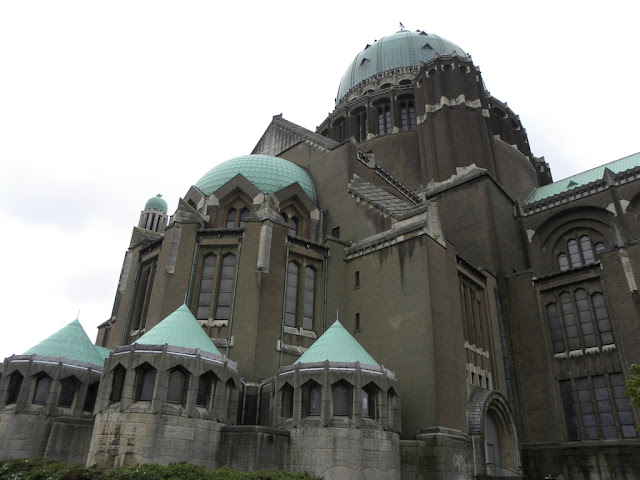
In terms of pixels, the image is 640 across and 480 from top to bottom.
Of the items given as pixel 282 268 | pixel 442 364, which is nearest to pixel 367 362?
pixel 442 364

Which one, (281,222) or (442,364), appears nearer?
(442,364)

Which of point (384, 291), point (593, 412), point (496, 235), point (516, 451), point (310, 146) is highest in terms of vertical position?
point (310, 146)

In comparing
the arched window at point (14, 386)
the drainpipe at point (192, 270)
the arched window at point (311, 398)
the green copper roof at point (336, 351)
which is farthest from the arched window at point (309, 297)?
the arched window at point (14, 386)

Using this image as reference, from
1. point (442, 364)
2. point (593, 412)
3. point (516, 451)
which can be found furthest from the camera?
point (593, 412)

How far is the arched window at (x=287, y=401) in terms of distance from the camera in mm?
19062

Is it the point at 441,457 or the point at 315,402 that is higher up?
the point at 315,402

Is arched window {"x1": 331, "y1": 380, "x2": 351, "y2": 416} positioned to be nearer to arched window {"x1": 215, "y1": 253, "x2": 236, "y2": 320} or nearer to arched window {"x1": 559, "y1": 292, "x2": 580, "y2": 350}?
arched window {"x1": 215, "y1": 253, "x2": 236, "y2": 320}

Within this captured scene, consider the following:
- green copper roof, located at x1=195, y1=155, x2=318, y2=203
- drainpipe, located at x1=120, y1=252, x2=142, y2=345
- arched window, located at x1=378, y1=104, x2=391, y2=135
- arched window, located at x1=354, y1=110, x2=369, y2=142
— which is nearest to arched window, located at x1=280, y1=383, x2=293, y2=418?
drainpipe, located at x1=120, y1=252, x2=142, y2=345

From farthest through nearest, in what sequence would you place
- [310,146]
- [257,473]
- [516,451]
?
[310,146]
[516,451]
[257,473]

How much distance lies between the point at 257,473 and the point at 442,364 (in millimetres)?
10789

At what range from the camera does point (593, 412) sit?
2709 centimetres

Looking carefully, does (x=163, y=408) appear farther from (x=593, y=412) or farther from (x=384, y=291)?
(x=593, y=412)

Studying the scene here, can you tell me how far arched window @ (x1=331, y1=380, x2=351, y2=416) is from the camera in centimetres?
1848

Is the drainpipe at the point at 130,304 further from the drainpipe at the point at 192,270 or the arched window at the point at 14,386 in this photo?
the arched window at the point at 14,386
